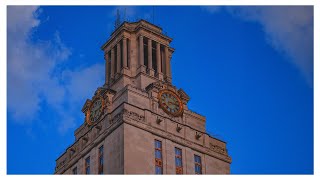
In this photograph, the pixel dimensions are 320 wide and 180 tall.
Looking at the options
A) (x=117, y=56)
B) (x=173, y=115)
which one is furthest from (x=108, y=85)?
(x=173, y=115)

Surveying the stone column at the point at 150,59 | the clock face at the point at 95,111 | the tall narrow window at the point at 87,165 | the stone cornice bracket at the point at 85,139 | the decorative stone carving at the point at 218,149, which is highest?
the stone column at the point at 150,59

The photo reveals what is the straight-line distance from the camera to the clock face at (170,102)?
4587 inches

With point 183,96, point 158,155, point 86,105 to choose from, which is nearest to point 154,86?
point 183,96

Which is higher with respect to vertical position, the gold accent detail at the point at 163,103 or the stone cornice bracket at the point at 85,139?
the gold accent detail at the point at 163,103

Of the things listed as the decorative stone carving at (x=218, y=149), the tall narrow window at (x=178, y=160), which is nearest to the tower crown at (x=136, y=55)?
the tall narrow window at (x=178, y=160)

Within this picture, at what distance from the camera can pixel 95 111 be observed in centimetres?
11875

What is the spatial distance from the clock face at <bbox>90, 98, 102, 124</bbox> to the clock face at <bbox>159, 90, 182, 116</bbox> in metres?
9.19

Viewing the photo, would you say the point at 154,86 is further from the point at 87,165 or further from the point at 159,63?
the point at 87,165

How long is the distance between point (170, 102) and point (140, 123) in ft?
30.2

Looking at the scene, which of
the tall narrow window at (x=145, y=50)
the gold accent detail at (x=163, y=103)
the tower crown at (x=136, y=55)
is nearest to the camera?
the gold accent detail at (x=163, y=103)

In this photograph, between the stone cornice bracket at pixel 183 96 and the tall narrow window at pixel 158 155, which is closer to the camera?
the tall narrow window at pixel 158 155

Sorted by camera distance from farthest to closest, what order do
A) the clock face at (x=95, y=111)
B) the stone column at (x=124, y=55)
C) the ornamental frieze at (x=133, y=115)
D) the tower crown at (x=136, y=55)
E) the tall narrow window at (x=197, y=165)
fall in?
the stone column at (x=124, y=55) → the tower crown at (x=136, y=55) → the clock face at (x=95, y=111) → the tall narrow window at (x=197, y=165) → the ornamental frieze at (x=133, y=115)

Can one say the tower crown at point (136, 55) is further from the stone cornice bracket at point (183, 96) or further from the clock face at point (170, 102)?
the clock face at point (170, 102)
